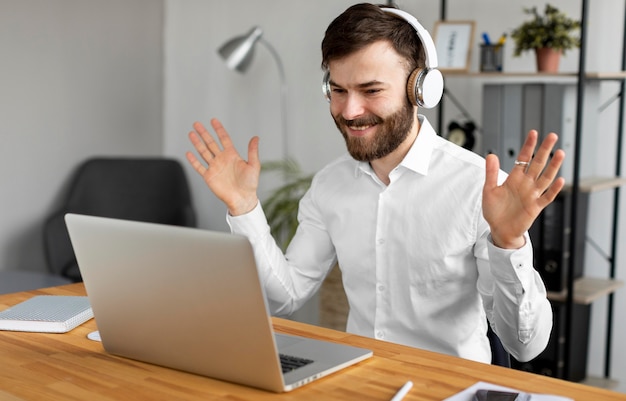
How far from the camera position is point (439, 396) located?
1231 millimetres

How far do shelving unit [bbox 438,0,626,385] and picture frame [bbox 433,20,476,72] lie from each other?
0.06 m

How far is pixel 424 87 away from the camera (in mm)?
1855

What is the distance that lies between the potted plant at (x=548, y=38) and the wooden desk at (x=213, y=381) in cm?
183

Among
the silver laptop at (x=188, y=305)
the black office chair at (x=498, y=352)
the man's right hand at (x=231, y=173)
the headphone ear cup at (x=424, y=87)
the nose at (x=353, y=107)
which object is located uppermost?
the headphone ear cup at (x=424, y=87)

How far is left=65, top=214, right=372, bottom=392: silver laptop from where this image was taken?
1.22m

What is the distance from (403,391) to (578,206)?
2.05 meters

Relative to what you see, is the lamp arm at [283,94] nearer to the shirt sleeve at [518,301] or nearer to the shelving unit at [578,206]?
the shelving unit at [578,206]

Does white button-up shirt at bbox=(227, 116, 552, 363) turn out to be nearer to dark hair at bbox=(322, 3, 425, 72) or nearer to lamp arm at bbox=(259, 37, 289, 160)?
dark hair at bbox=(322, 3, 425, 72)

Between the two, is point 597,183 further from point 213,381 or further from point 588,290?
point 213,381

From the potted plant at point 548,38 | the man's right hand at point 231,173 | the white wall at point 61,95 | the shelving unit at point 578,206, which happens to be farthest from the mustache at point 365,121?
the white wall at point 61,95

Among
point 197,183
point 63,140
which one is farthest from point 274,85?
point 63,140

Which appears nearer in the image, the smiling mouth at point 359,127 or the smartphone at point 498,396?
the smartphone at point 498,396

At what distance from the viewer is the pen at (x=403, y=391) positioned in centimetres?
121

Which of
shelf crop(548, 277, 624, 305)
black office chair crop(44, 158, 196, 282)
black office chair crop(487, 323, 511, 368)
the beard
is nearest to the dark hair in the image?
the beard
